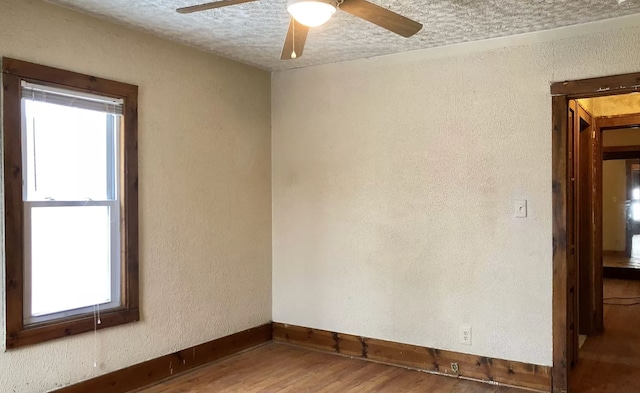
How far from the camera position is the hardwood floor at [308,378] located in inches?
135

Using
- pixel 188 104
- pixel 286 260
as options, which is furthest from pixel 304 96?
pixel 286 260

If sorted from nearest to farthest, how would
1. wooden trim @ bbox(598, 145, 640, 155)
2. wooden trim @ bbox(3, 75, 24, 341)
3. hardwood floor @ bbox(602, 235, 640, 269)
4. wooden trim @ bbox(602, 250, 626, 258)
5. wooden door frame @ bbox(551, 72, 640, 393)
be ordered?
wooden trim @ bbox(3, 75, 24, 341) → wooden door frame @ bbox(551, 72, 640, 393) → wooden trim @ bbox(598, 145, 640, 155) → hardwood floor @ bbox(602, 235, 640, 269) → wooden trim @ bbox(602, 250, 626, 258)

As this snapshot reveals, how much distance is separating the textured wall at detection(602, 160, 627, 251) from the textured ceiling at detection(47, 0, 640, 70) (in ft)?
19.1

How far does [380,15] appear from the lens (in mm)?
2309

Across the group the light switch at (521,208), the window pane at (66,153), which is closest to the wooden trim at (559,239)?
the light switch at (521,208)

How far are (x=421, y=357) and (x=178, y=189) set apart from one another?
2180mm

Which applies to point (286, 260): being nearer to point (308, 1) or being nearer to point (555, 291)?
point (555, 291)

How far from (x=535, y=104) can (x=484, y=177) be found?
58 centimetres

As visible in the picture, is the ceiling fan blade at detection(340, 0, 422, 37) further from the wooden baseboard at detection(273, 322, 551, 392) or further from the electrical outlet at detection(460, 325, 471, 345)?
the wooden baseboard at detection(273, 322, 551, 392)

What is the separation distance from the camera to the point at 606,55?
3203mm

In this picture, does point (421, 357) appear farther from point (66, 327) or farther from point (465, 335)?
point (66, 327)

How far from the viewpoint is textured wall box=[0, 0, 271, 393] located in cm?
296

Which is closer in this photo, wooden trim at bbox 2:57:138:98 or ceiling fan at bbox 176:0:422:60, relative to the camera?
ceiling fan at bbox 176:0:422:60

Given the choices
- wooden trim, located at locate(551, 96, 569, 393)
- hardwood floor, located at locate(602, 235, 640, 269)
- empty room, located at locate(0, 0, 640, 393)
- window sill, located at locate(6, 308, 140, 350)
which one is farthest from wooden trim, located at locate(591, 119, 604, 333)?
window sill, located at locate(6, 308, 140, 350)
